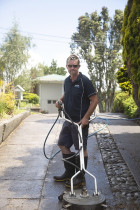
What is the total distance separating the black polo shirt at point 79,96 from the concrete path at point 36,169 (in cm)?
107

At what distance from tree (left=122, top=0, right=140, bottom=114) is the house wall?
1059 inches

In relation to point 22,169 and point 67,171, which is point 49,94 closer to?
point 22,169

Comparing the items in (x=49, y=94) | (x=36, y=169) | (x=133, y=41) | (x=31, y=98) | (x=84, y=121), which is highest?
(x=133, y=41)

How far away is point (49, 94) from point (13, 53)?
755cm

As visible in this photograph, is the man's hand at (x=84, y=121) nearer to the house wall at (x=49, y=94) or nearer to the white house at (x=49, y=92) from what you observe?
the white house at (x=49, y=92)

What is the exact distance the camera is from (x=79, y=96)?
376 centimetres

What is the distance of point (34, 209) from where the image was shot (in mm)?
3242

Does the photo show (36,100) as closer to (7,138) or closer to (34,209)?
(7,138)

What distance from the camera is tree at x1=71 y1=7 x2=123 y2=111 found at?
3128 cm

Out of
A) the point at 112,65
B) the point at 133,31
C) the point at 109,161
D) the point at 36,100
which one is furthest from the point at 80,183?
the point at 36,100

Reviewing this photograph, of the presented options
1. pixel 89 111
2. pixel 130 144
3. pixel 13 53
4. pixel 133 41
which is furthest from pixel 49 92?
pixel 89 111

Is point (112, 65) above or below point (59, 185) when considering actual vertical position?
above

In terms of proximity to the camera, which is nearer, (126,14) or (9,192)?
(9,192)

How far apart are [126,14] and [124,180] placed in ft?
10.9
